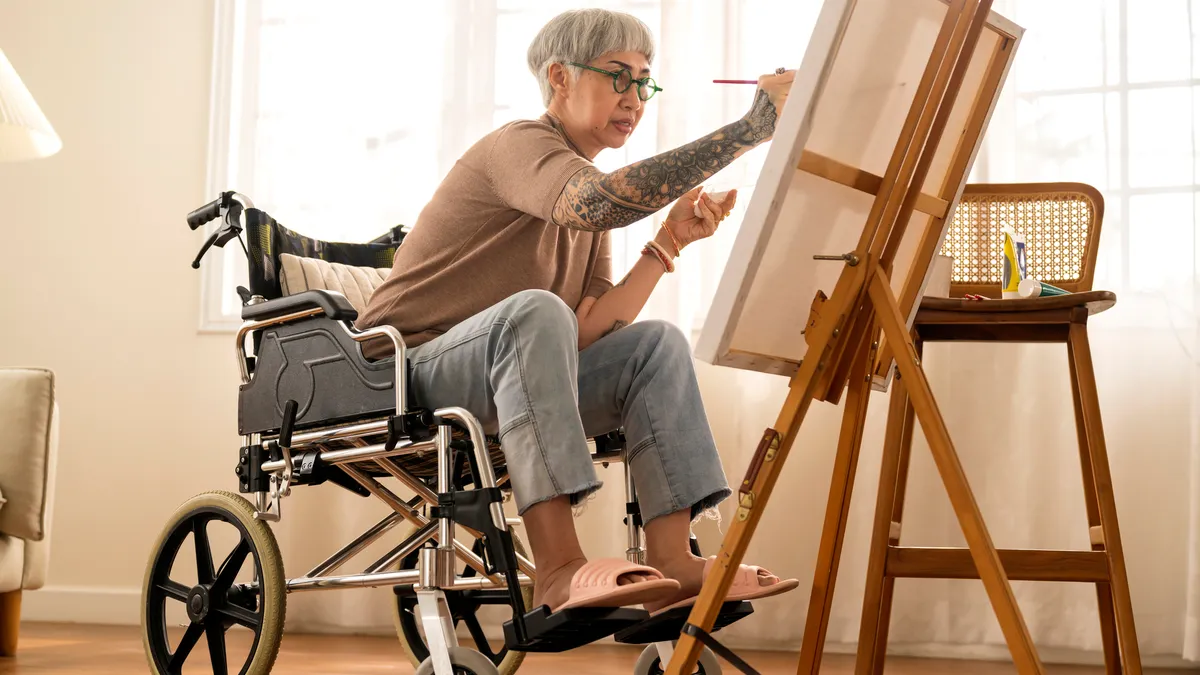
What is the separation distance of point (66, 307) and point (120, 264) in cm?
21

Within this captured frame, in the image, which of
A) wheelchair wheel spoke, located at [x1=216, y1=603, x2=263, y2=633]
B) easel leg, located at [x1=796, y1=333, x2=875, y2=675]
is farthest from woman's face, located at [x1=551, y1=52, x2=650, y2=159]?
wheelchair wheel spoke, located at [x1=216, y1=603, x2=263, y2=633]

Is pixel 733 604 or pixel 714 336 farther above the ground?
pixel 714 336

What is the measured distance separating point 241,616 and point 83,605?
1.54 meters

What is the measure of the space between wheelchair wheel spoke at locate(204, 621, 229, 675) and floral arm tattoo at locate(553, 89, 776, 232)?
0.90 meters

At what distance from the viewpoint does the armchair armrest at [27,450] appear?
220 centimetres

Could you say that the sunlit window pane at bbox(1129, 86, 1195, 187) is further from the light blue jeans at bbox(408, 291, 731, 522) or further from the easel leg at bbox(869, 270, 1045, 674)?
the easel leg at bbox(869, 270, 1045, 674)

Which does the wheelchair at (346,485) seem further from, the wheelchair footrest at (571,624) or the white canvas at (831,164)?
the white canvas at (831,164)

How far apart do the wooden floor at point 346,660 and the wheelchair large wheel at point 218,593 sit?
365mm

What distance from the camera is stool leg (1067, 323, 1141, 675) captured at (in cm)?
152

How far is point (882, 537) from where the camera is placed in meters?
1.57

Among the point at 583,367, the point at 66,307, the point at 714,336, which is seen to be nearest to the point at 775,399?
the point at 583,367

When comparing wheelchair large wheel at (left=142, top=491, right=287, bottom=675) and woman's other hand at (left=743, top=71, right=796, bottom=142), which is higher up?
woman's other hand at (left=743, top=71, right=796, bottom=142)

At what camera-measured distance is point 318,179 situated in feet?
9.75

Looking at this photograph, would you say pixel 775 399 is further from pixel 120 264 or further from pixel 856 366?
pixel 120 264
